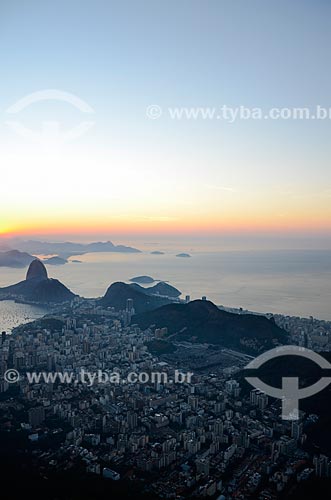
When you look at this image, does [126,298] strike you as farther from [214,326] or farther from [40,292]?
[214,326]

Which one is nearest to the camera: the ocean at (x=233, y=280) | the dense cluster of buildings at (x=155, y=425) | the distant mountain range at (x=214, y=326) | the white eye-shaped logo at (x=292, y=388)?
the dense cluster of buildings at (x=155, y=425)

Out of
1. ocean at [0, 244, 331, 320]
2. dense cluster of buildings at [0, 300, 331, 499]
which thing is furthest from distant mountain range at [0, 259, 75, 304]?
dense cluster of buildings at [0, 300, 331, 499]

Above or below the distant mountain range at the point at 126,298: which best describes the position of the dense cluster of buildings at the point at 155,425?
below

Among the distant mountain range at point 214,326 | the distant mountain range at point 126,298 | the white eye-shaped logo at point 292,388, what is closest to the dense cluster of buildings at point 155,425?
the white eye-shaped logo at point 292,388

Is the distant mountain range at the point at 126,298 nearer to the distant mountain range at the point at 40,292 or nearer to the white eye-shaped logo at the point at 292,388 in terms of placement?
the distant mountain range at the point at 40,292

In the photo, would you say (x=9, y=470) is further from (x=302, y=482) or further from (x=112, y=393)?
(x=302, y=482)

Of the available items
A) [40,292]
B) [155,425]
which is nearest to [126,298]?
[40,292]

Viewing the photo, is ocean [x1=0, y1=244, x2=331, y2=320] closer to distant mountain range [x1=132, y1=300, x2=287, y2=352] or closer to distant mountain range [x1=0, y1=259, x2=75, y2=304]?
distant mountain range [x1=0, y1=259, x2=75, y2=304]
